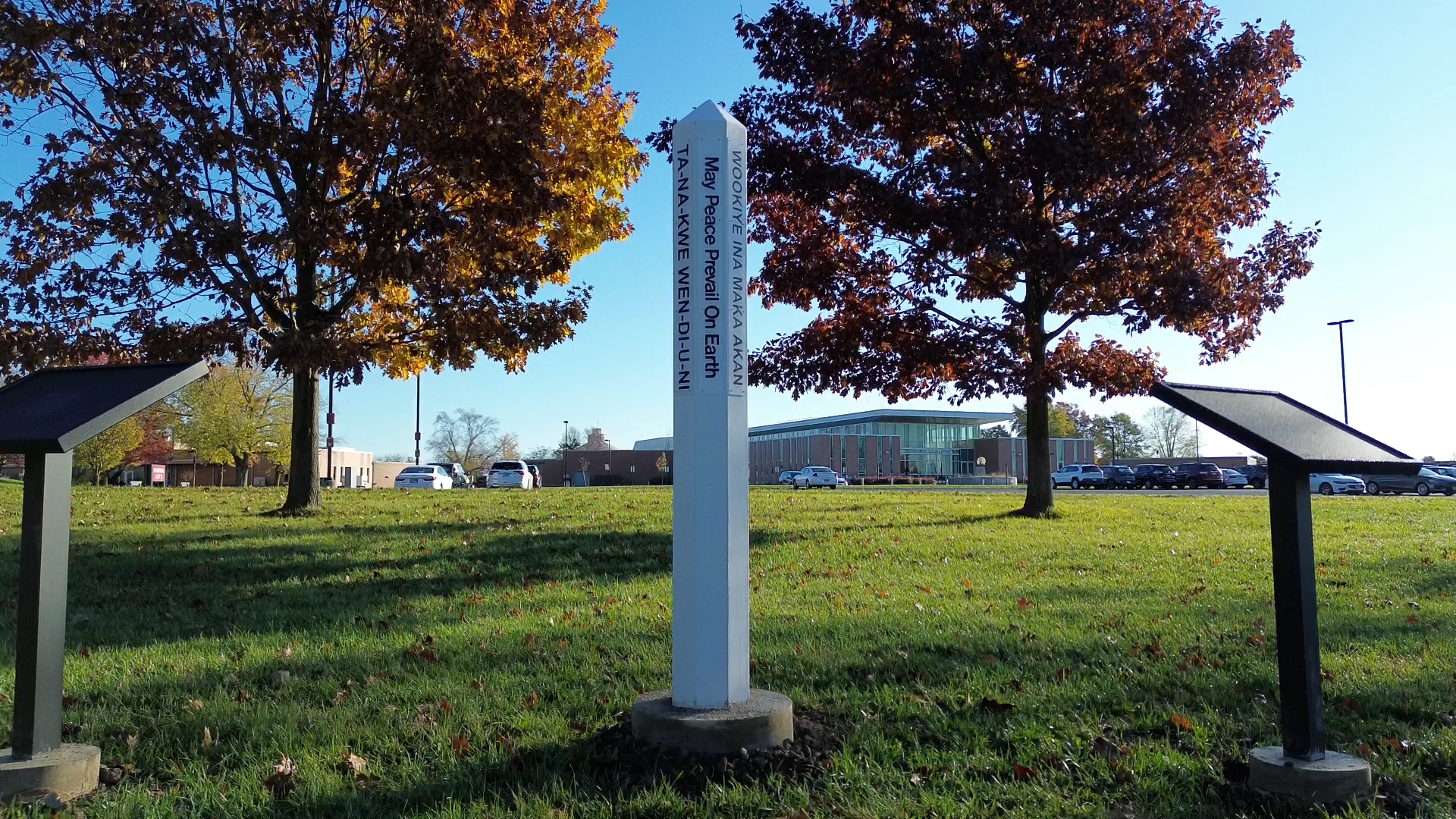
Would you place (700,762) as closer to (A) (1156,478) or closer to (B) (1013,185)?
(B) (1013,185)

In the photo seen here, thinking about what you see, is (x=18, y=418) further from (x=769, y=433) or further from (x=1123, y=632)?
(x=769, y=433)

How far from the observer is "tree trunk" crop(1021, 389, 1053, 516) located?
16.7 metres

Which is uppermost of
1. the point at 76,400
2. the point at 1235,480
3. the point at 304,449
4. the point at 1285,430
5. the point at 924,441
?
the point at 924,441

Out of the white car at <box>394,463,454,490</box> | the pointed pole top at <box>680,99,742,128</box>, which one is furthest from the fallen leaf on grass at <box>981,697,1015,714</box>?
the white car at <box>394,463,454,490</box>

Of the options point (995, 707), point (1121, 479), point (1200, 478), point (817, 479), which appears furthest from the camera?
point (817, 479)

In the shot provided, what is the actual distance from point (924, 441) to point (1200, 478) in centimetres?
3447

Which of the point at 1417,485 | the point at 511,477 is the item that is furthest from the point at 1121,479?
the point at 511,477

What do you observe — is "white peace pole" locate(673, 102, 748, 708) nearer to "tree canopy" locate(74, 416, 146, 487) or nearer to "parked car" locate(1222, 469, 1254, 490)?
"tree canopy" locate(74, 416, 146, 487)

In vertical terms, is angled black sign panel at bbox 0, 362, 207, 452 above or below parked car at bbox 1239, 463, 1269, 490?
above

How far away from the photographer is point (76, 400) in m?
3.89

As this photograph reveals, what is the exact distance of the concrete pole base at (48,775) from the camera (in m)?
3.78

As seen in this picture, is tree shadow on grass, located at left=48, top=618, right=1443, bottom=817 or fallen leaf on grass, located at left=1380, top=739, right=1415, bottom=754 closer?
tree shadow on grass, located at left=48, top=618, right=1443, bottom=817

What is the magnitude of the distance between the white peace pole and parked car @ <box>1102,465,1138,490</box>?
51231mm

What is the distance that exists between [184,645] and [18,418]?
345 centimetres
